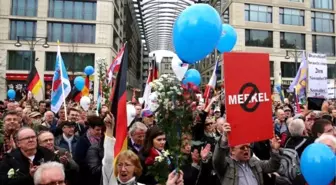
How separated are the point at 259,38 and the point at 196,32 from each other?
4073 centimetres

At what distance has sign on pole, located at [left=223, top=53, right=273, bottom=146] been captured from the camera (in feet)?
11.9

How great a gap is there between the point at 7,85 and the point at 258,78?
122 feet

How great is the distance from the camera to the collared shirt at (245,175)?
12.8 ft

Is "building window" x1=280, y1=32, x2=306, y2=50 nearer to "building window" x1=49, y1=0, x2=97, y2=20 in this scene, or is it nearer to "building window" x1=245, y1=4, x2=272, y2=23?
"building window" x1=245, y1=4, x2=272, y2=23

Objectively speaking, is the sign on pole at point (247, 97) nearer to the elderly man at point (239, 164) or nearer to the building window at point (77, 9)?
the elderly man at point (239, 164)

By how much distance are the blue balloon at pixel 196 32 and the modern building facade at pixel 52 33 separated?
33.4m

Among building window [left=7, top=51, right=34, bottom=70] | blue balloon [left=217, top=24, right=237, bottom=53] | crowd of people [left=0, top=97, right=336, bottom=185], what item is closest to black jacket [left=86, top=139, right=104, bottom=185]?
crowd of people [left=0, top=97, right=336, bottom=185]

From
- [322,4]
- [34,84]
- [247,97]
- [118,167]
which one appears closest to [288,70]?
[322,4]

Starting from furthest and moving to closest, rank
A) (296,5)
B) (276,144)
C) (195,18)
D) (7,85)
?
(296,5), (7,85), (195,18), (276,144)

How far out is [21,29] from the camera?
3862 cm

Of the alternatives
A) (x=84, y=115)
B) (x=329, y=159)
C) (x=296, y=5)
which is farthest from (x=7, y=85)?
(x=329, y=159)

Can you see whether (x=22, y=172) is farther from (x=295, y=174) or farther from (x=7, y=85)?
(x=7, y=85)

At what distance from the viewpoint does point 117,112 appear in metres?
3.96

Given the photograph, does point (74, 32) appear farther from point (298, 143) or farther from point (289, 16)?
point (298, 143)
